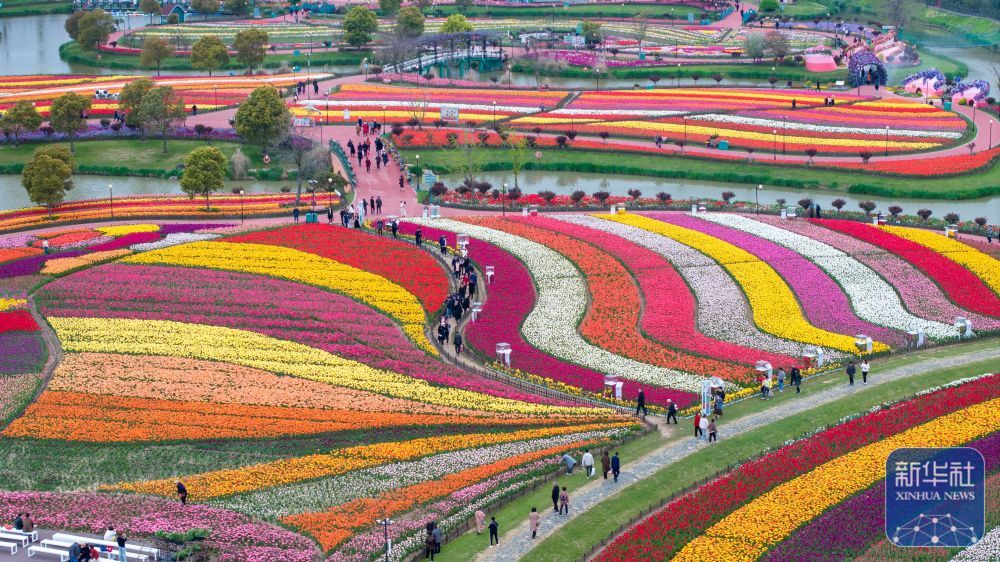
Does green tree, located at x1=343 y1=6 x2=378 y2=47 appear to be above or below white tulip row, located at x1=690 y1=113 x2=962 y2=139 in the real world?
above

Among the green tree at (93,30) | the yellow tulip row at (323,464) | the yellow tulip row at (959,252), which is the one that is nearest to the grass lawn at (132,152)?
the yellow tulip row at (959,252)

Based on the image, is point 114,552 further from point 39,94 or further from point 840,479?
point 39,94

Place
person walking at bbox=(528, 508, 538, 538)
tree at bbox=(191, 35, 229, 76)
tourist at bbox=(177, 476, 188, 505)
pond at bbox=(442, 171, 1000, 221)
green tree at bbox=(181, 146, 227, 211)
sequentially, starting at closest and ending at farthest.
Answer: person walking at bbox=(528, 508, 538, 538) < tourist at bbox=(177, 476, 188, 505) < green tree at bbox=(181, 146, 227, 211) < pond at bbox=(442, 171, 1000, 221) < tree at bbox=(191, 35, 229, 76)

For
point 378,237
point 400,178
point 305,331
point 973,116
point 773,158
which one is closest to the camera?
point 305,331

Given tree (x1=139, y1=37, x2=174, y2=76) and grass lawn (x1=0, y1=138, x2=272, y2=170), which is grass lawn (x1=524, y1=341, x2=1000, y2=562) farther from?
tree (x1=139, y1=37, x2=174, y2=76)

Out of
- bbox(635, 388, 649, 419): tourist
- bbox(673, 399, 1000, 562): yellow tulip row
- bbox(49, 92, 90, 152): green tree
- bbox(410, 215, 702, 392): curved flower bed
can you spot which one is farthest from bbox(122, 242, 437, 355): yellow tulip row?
bbox(49, 92, 90, 152): green tree

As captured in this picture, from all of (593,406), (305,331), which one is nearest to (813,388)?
(593,406)

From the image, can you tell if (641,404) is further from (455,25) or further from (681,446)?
(455,25)
